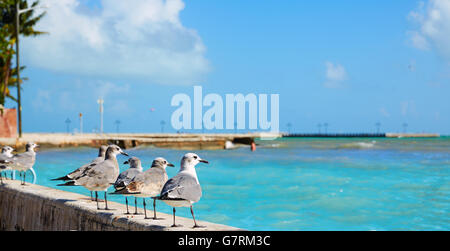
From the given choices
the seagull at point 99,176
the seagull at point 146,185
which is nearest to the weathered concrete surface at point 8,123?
the seagull at point 99,176

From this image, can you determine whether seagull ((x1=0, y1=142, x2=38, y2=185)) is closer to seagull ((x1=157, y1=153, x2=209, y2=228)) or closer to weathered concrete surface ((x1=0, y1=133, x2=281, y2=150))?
seagull ((x1=157, y1=153, x2=209, y2=228))

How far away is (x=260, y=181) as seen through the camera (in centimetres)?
2412

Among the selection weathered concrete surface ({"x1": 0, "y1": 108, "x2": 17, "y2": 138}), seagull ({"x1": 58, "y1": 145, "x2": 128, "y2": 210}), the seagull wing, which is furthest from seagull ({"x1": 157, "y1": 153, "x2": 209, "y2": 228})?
weathered concrete surface ({"x1": 0, "y1": 108, "x2": 17, "y2": 138})

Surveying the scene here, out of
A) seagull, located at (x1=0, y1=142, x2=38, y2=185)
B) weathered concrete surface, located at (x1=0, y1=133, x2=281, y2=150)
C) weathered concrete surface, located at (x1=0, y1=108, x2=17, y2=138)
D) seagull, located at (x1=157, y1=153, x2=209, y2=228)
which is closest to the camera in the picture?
seagull, located at (x1=157, y1=153, x2=209, y2=228)

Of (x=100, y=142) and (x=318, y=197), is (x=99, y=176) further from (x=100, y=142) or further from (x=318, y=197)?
(x=100, y=142)

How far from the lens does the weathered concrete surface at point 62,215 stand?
5803 millimetres

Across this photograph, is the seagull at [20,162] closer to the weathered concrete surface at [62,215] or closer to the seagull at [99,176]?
the weathered concrete surface at [62,215]

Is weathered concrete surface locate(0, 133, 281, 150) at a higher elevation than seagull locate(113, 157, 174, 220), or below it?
below

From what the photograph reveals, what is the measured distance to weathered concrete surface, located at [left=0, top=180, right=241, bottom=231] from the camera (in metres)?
5.80

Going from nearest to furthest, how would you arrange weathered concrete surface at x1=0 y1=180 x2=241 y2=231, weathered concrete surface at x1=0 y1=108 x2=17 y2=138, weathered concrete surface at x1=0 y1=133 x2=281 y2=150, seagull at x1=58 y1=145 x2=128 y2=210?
weathered concrete surface at x1=0 y1=180 x2=241 y2=231, seagull at x1=58 y1=145 x2=128 y2=210, weathered concrete surface at x1=0 y1=133 x2=281 y2=150, weathered concrete surface at x1=0 y1=108 x2=17 y2=138

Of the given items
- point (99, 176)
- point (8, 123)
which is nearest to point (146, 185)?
point (99, 176)

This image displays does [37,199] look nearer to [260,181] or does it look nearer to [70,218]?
[70,218]

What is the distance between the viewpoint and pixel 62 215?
7117 mm
